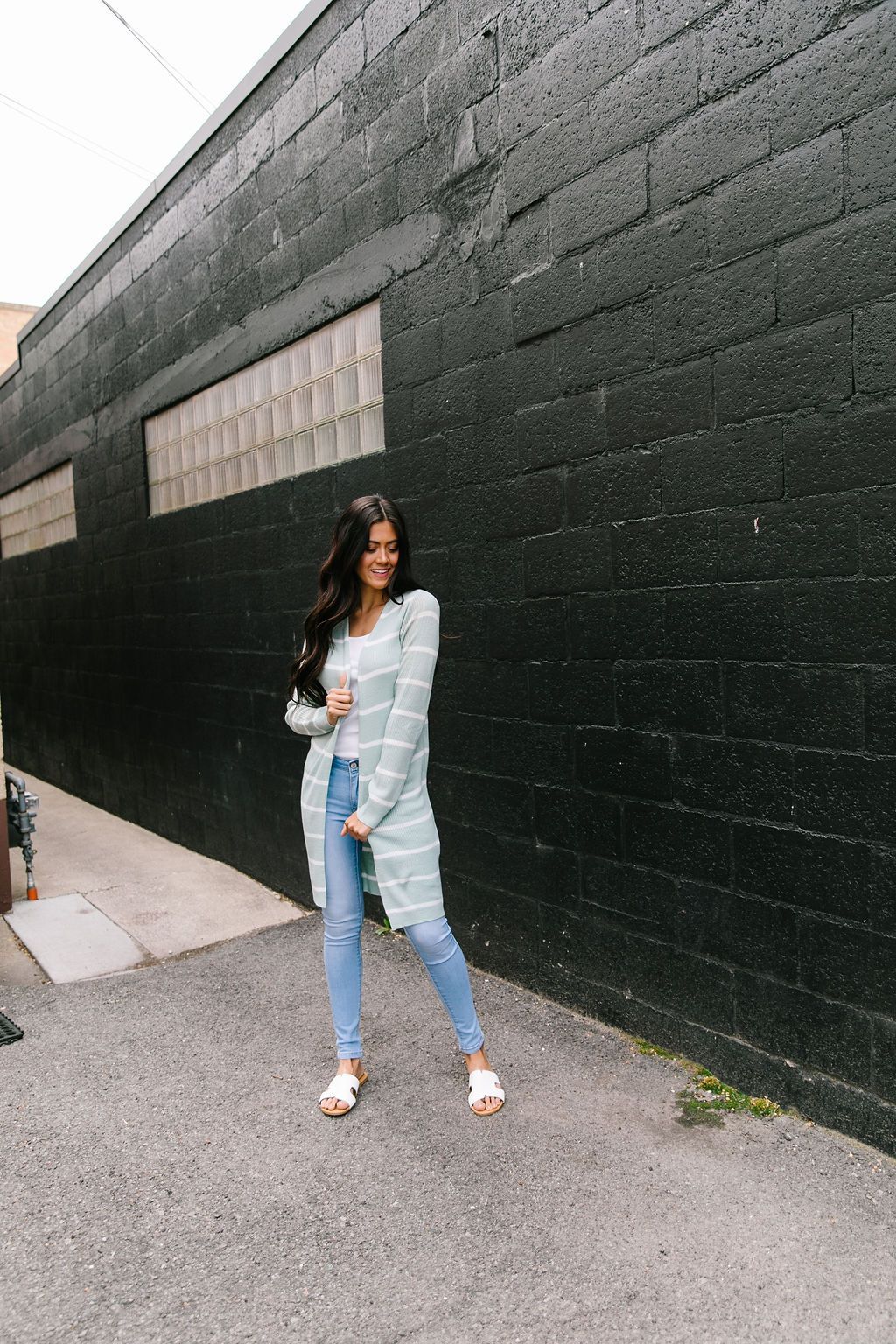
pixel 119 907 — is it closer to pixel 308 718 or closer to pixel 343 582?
pixel 308 718

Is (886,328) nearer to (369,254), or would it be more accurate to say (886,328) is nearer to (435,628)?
(435,628)

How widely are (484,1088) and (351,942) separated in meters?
0.63

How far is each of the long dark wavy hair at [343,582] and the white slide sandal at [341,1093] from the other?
1.25 meters

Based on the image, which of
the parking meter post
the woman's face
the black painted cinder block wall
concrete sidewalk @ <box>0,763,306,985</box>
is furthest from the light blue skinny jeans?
the parking meter post

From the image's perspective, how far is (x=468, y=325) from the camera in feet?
13.6

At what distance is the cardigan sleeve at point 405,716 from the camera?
3002 millimetres

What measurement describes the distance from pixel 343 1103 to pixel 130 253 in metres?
6.53

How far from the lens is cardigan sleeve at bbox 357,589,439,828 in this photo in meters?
3.00

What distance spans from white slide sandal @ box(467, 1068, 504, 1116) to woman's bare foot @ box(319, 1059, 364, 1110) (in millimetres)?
394

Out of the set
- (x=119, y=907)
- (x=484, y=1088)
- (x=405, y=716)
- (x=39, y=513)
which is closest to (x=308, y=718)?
(x=405, y=716)

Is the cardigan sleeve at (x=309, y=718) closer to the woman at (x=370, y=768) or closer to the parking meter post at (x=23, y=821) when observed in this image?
the woman at (x=370, y=768)

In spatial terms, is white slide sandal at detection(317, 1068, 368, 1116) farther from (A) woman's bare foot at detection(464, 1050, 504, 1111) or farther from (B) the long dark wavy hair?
(B) the long dark wavy hair

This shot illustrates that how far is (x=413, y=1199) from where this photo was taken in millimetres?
2695

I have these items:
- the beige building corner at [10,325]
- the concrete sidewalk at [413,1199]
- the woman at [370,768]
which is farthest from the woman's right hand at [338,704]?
the beige building corner at [10,325]
